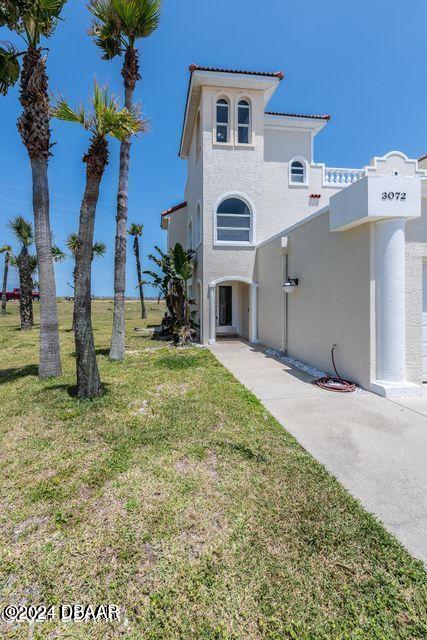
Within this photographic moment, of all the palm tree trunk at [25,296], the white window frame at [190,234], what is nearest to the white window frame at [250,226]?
the white window frame at [190,234]

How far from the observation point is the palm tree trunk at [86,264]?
614cm

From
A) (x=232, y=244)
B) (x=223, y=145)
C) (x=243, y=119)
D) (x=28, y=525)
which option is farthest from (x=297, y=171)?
(x=28, y=525)

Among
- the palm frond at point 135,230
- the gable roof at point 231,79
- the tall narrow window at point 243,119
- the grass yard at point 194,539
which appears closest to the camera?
the grass yard at point 194,539

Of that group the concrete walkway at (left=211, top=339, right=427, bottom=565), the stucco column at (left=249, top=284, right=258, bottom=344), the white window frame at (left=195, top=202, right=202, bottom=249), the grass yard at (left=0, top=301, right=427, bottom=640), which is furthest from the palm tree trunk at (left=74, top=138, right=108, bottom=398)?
the stucco column at (left=249, top=284, right=258, bottom=344)

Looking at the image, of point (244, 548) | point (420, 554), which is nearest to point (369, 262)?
point (420, 554)

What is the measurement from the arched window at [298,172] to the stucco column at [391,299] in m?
11.2

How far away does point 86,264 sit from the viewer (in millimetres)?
6262

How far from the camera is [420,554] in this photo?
8.63 ft

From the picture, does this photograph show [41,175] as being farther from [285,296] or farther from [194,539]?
[194,539]

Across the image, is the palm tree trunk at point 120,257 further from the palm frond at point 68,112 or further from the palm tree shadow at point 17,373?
the palm frond at point 68,112

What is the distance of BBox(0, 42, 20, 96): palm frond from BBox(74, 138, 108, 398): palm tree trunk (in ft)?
15.6

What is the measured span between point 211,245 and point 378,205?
885 centimetres

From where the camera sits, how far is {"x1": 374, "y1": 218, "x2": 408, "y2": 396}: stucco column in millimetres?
6652

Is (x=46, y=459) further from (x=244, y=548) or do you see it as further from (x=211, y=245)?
(x=211, y=245)
